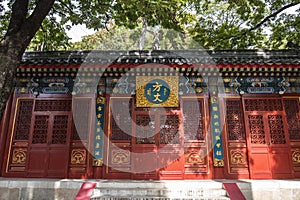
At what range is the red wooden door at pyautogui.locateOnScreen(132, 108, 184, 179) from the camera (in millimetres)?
6602

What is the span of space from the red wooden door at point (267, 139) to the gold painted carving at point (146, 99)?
225 cm

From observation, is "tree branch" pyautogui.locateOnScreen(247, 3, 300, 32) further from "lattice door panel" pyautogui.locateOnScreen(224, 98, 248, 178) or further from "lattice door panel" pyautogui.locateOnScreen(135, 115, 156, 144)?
"lattice door panel" pyautogui.locateOnScreen(135, 115, 156, 144)

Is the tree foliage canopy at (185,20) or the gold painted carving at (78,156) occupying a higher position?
the tree foliage canopy at (185,20)

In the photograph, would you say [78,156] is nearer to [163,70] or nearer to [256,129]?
[163,70]

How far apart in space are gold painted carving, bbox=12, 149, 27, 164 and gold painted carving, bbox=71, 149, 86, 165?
57.6 inches

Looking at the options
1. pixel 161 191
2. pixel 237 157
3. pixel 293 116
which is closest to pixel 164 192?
pixel 161 191

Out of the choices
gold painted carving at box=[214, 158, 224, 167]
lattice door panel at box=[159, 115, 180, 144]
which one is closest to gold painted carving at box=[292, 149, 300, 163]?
gold painted carving at box=[214, 158, 224, 167]

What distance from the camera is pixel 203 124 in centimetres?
689

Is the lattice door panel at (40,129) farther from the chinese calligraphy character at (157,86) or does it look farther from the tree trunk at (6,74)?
the chinese calligraphy character at (157,86)

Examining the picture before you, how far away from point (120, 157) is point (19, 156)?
10.0 ft

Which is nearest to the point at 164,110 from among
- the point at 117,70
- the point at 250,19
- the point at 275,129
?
the point at 117,70

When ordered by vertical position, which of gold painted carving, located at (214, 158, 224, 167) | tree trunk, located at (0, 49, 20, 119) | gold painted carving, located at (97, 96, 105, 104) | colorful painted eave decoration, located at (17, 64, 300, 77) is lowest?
gold painted carving, located at (214, 158, 224, 167)

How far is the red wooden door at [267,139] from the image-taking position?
6477 millimetres

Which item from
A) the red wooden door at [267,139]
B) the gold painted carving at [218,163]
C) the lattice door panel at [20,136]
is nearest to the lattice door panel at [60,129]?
the lattice door panel at [20,136]
